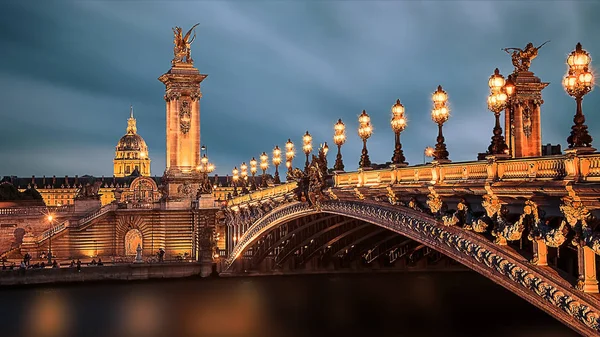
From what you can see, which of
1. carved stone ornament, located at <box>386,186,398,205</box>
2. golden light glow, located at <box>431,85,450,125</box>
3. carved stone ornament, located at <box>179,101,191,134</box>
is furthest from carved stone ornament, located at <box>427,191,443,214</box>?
carved stone ornament, located at <box>179,101,191,134</box>

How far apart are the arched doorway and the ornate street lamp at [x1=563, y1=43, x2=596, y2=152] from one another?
70628 mm

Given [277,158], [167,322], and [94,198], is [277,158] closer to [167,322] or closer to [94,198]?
[167,322]

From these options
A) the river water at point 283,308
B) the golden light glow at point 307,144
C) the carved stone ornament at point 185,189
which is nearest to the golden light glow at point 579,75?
the river water at point 283,308

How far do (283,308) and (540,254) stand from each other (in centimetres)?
Answer: 3620

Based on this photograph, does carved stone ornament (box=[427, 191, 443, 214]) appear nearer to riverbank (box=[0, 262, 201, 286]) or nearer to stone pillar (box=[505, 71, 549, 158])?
stone pillar (box=[505, 71, 549, 158])

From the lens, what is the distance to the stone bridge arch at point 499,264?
18.7m

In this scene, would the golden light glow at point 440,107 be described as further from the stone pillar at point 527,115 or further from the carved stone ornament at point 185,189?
the carved stone ornament at point 185,189

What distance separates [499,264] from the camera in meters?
22.0

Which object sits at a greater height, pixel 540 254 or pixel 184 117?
pixel 184 117

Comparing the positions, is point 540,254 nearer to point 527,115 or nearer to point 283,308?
point 527,115

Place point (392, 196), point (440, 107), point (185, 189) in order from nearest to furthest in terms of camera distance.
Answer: point (440, 107)
point (392, 196)
point (185, 189)

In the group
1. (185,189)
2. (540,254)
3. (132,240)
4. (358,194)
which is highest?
(185,189)

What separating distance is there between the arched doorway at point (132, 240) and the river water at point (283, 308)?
16676mm

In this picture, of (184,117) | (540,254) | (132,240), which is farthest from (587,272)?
(184,117)
